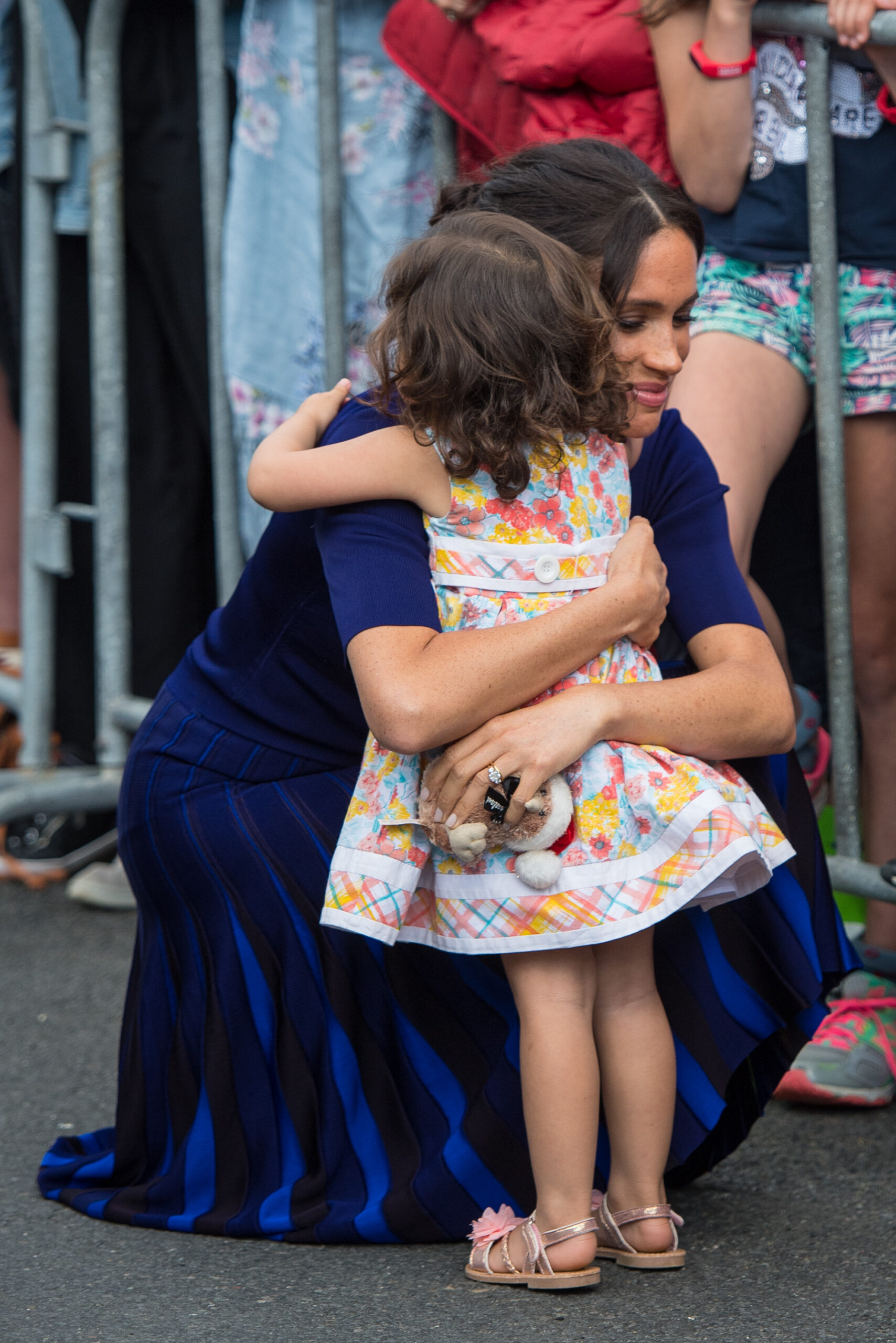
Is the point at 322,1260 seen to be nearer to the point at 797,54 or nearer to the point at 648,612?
the point at 648,612

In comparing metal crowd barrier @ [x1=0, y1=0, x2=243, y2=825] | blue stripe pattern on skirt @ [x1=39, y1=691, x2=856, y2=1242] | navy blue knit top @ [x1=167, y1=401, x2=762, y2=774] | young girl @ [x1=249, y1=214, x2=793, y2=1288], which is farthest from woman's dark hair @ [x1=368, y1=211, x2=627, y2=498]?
metal crowd barrier @ [x1=0, y1=0, x2=243, y2=825]

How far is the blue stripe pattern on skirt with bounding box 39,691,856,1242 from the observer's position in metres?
1.73

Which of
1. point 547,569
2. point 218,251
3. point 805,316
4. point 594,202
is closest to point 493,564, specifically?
point 547,569

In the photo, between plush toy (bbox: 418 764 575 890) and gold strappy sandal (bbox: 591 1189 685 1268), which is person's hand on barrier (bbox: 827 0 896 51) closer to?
plush toy (bbox: 418 764 575 890)

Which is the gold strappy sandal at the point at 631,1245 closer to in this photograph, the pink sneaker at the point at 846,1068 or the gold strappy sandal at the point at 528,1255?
the gold strappy sandal at the point at 528,1255

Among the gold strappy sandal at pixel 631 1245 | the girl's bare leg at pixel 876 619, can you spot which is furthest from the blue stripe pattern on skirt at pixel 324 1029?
the girl's bare leg at pixel 876 619

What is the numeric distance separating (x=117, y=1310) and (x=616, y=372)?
1.13 metres

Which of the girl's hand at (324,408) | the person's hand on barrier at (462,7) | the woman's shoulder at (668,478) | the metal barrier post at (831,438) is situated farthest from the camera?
the person's hand on barrier at (462,7)

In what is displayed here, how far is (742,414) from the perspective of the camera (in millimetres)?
2234

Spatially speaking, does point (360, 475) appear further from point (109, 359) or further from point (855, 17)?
point (109, 359)

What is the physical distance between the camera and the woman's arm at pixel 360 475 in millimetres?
1576

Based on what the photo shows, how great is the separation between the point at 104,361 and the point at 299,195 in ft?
1.84

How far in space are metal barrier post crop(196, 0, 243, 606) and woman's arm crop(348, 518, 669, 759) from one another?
139 centimetres

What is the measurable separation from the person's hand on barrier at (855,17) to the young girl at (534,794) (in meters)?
0.77
